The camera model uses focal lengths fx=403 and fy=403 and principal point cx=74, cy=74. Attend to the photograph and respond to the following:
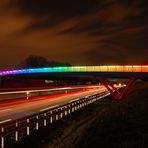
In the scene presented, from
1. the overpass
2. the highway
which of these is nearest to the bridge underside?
the overpass

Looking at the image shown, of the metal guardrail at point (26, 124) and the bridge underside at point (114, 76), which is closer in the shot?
the metal guardrail at point (26, 124)

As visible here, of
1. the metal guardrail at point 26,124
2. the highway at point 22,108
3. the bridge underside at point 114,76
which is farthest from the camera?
the bridge underside at point 114,76

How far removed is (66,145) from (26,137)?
10.1ft

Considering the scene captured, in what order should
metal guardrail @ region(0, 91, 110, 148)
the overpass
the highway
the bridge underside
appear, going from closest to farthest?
metal guardrail @ region(0, 91, 110, 148) → the highway → the bridge underside → the overpass

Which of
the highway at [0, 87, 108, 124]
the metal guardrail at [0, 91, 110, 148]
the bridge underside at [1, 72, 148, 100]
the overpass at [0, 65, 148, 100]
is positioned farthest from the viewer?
the overpass at [0, 65, 148, 100]

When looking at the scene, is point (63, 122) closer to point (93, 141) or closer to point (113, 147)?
point (93, 141)

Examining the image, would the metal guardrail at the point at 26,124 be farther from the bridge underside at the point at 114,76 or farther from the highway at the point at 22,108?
the bridge underside at the point at 114,76

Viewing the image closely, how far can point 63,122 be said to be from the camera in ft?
104

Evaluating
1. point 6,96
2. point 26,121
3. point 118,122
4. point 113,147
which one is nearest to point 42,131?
point 26,121

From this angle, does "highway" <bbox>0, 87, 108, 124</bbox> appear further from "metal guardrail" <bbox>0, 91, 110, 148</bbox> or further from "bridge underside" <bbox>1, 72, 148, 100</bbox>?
"bridge underside" <bbox>1, 72, 148, 100</bbox>

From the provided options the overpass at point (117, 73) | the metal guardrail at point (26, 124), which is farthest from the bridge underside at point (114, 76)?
the metal guardrail at point (26, 124)

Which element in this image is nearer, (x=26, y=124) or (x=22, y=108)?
(x=26, y=124)

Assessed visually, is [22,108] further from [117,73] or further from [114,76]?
[117,73]

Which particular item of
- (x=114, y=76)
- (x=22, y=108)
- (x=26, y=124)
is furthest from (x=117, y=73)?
(x=26, y=124)
